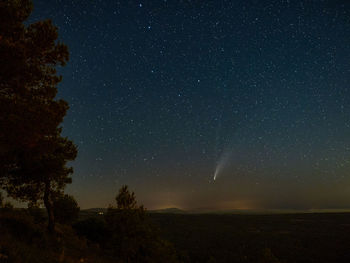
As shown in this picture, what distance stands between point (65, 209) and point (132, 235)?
16284 millimetres

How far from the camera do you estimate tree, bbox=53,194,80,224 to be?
28906mm

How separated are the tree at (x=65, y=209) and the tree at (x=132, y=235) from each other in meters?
14.0

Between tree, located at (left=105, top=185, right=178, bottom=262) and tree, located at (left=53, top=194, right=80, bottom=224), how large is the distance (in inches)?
553

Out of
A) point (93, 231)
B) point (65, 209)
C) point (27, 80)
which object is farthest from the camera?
point (65, 209)

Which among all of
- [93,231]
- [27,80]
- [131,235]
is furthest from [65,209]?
[27,80]

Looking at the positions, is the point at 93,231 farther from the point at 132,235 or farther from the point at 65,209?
the point at 132,235

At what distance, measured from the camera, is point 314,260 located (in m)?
52.9

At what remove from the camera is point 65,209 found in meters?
29.5

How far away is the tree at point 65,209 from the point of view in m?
28.9

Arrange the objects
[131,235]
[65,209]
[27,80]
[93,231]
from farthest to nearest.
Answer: [65,209]
[93,231]
[131,235]
[27,80]

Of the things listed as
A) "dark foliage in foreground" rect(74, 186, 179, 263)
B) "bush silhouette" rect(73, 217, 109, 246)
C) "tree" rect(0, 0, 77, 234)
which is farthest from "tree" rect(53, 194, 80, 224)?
"tree" rect(0, 0, 77, 234)

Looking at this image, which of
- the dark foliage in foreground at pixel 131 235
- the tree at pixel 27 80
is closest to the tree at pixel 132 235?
the dark foliage in foreground at pixel 131 235

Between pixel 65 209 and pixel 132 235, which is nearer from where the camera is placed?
pixel 132 235

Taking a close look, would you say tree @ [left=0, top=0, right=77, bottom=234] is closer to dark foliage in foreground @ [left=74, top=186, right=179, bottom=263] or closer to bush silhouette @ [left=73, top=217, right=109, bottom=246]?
dark foliage in foreground @ [left=74, top=186, right=179, bottom=263]
